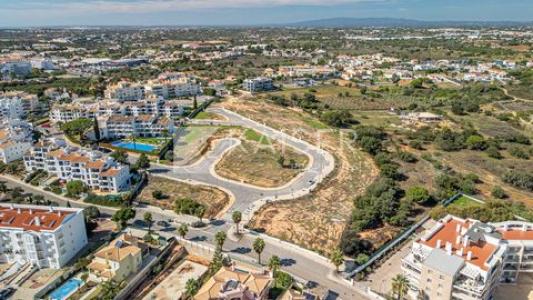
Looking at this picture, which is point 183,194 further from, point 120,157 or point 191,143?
point 191,143

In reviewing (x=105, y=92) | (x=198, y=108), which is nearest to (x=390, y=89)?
(x=198, y=108)

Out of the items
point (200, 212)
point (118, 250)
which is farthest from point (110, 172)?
point (118, 250)

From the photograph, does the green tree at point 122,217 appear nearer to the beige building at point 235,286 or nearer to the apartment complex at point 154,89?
the beige building at point 235,286

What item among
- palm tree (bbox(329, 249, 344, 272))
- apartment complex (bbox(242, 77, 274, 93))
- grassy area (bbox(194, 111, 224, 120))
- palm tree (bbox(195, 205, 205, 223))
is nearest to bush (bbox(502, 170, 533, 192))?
palm tree (bbox(329, 249, 344, 272))

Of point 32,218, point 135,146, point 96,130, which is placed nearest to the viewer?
point 32,218

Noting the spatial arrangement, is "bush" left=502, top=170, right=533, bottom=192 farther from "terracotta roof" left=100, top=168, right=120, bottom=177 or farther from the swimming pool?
the swimming pool
